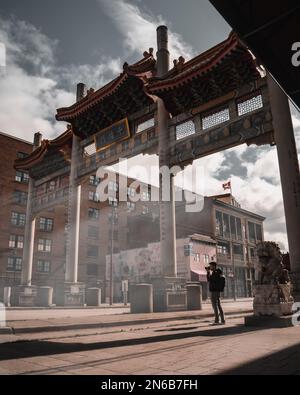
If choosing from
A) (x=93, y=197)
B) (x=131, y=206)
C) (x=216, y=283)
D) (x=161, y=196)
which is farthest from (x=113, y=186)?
(x=216, y=283)

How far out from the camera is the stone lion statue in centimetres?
764

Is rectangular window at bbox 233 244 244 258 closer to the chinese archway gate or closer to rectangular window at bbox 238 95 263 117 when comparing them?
the chinese archway gate

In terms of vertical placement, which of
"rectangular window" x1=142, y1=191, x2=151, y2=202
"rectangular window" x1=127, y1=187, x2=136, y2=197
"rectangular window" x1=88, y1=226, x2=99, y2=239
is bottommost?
"rectangular window" x1=88, y1=226, x2=99, y2=239

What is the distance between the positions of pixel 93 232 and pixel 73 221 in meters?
23.7

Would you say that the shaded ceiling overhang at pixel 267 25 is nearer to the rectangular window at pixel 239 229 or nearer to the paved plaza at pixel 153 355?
the paved plaza at pixel 153 355

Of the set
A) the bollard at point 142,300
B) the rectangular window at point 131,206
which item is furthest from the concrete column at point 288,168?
the rectangular window at point 131,206

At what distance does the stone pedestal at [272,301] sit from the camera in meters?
7.29

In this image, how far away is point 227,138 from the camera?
12.5 m

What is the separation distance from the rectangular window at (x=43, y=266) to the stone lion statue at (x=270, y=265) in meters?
33.0

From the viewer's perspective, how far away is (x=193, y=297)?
14109 millimetres

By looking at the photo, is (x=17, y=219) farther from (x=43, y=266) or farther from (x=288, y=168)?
(x=288, y=168)

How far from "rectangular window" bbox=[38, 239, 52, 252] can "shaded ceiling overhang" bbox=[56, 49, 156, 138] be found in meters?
21.6

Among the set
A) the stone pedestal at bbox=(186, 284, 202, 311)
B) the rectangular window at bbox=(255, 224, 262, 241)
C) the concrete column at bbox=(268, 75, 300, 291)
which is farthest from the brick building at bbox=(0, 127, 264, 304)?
the concrete column at bbox=(268, 75, 300, 291)
